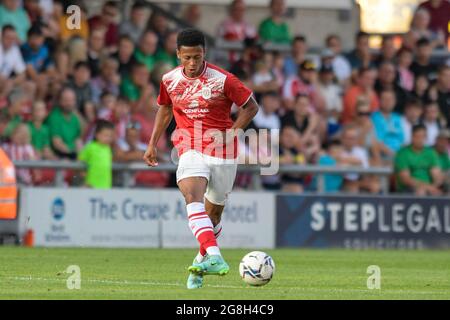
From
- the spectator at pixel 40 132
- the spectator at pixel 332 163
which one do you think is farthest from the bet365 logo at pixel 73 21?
the spectator at pixel 332 163

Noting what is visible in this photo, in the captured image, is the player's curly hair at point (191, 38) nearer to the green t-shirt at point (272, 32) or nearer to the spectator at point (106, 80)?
A: the spectator at point (106, 80)

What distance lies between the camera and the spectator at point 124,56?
21359 millimetres

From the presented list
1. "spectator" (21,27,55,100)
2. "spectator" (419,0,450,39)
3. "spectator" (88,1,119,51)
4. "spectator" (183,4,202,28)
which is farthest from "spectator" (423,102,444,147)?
"spectator" (21,27,55,100)

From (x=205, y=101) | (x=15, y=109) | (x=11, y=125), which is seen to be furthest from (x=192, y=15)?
(x=205, y=101)

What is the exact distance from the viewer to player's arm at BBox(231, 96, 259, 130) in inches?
484

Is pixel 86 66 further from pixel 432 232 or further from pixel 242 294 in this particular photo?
pixel 242 294

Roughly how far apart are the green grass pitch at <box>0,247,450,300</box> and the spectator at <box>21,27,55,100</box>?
2907 mm

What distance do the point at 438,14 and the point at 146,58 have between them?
23.4 feet

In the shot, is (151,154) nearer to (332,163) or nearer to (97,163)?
(97,163)

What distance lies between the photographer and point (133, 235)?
19969mm

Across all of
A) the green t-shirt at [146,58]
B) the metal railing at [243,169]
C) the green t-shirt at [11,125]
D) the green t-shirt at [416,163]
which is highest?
the green t-shirt at [146,58]

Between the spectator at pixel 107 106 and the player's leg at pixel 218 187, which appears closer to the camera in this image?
the player's leg at pixel 218 187

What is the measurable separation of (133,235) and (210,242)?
27.3ft

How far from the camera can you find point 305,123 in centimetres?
2197
